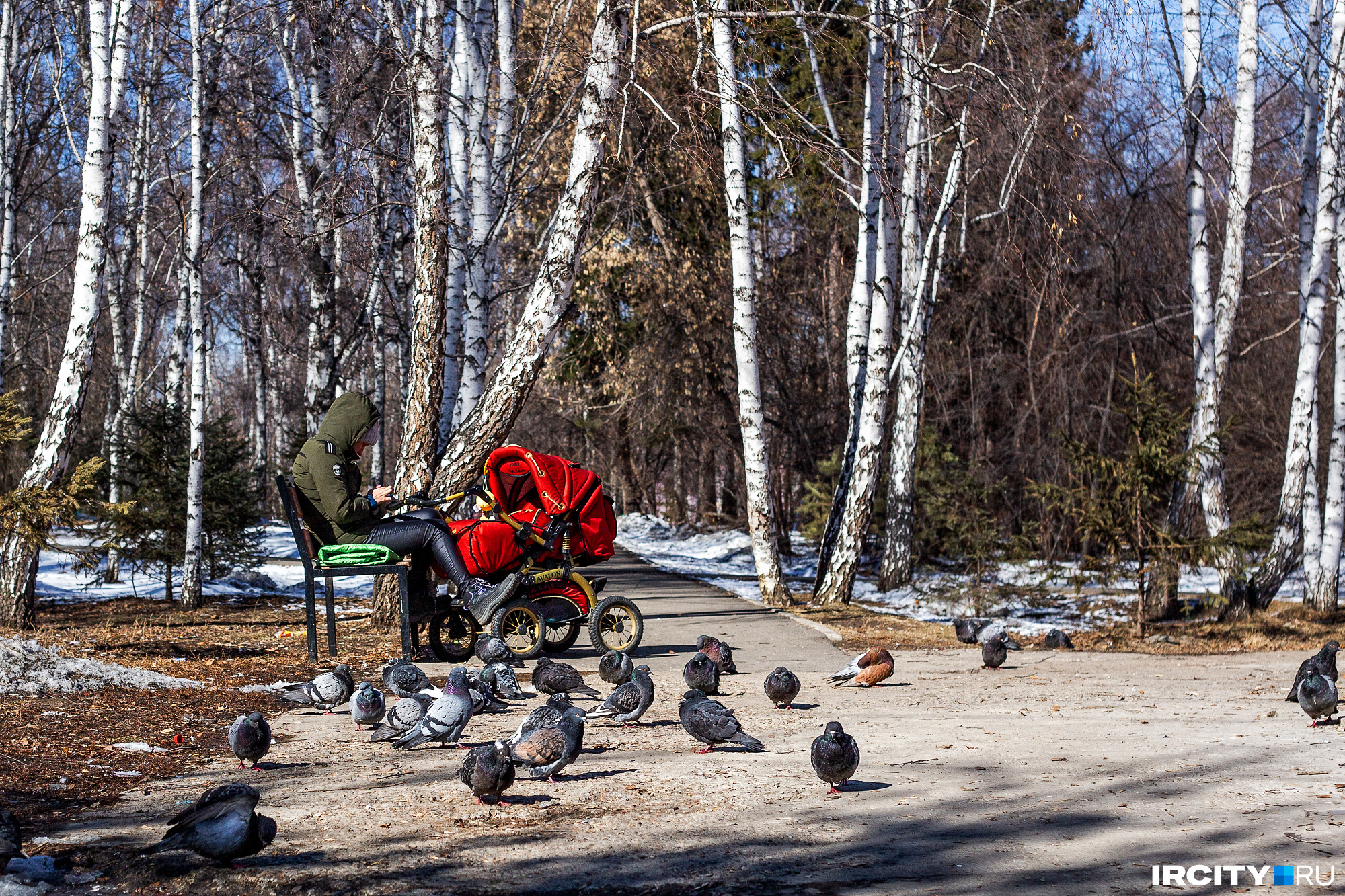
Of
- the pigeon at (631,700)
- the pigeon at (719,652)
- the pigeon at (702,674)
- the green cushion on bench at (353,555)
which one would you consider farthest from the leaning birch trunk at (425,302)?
the pigeon at (631,700)

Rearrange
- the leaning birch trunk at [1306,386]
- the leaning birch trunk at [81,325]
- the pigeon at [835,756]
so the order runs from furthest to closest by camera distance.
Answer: the leaning birch trunk at [1306,386] < the leaning birch trunk at [81,325] < the pigeon at [835,756]

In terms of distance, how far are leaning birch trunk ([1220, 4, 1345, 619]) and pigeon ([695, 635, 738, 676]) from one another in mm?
6964

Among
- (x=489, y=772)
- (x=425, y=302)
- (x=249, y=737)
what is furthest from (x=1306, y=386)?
(x=249, y=737)

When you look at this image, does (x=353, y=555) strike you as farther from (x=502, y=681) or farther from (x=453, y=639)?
(x=502, y=681)

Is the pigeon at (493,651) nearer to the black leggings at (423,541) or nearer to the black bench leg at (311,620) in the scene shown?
the black leggings at (423,541)

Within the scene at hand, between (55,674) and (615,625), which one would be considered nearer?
(55,674)

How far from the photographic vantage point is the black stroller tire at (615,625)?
883cm

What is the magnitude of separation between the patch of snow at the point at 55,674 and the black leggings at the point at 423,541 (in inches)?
71.0

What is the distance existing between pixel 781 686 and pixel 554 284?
480 cm

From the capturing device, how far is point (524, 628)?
29.3 ft

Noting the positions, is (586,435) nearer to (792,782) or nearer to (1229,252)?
(1229,252)

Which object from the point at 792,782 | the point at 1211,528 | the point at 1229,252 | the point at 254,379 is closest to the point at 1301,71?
the point at 1229,252

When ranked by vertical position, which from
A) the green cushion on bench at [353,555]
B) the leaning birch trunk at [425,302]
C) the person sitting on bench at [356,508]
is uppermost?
the leaning birch trunk at [425,302]

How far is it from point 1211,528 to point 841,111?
12809 millimetres
